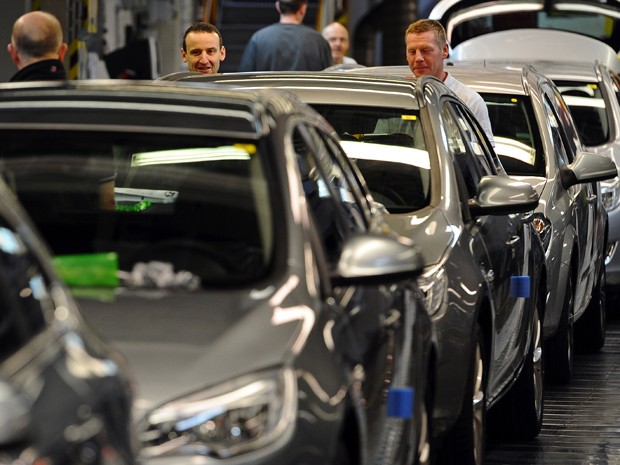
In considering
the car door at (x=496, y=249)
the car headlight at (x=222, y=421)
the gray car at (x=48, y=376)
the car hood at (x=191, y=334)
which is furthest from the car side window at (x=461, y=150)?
the gray car at (x=48, y=376)

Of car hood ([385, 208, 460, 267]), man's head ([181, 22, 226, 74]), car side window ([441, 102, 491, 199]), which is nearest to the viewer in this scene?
car hood ([385, 208, 460, 267])

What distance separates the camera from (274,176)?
5441mm

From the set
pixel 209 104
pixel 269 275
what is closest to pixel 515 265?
pixel 209 104

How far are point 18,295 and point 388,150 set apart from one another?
4.85 meters

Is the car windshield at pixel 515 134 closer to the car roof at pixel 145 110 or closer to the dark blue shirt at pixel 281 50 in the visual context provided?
the dark blue shirt at pixel 281 50

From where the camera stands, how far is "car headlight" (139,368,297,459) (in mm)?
4414

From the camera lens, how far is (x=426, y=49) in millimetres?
11516

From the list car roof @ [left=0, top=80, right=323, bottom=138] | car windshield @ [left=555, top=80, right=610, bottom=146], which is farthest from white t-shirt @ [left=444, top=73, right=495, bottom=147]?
car roof @ [left=0, top=80, right=323, bottom=138]

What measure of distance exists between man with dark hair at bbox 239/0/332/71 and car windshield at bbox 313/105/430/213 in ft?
19.2

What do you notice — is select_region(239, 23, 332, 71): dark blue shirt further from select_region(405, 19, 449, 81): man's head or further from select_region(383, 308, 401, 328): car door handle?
select_region(383, 308, 401, 328): car door handle

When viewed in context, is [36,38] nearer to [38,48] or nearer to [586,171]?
[38,48]

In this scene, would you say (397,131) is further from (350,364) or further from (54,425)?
(54,425)

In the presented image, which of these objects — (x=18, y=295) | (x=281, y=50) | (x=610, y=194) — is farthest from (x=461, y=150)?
(x=610, y=194)

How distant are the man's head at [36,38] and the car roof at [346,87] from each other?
1.99 metres
